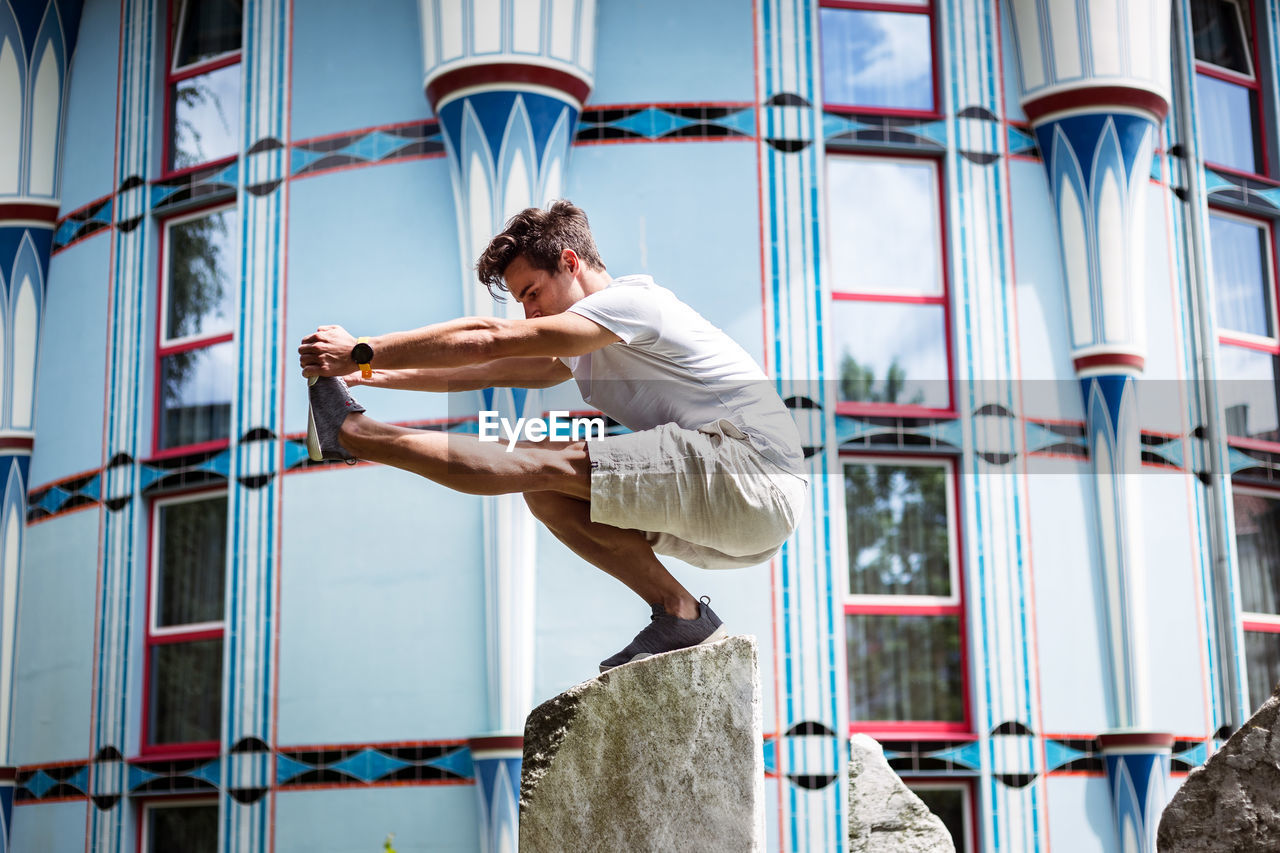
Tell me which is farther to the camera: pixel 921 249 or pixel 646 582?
pixel 921 249

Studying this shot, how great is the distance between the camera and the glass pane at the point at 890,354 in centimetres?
999

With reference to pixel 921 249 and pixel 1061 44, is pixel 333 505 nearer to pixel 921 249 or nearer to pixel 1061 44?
pixel 921 249

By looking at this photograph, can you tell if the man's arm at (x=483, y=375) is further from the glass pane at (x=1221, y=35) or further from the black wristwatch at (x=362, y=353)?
the glass pane at (x=1221, y=35)

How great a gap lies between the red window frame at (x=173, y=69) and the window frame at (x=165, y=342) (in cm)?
35

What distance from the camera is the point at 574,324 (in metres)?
3.79

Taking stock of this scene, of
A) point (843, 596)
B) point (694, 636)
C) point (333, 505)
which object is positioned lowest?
point (694, 636)

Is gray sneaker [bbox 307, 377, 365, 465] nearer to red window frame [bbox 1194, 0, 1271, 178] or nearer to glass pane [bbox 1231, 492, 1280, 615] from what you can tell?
glass pane [bbox 1231, 492, 1280, 615]

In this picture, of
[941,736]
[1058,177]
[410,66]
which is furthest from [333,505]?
[1058,177]

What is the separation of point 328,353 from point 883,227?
7354 millimetres

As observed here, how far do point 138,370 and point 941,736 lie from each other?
6.81 m

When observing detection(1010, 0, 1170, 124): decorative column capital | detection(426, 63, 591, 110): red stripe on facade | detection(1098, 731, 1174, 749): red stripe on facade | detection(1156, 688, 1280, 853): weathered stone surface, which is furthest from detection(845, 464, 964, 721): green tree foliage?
detection(1156, 688, 1280, 853): weathered stone surface

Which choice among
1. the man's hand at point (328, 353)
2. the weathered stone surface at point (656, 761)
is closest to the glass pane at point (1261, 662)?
the weathered stone surface at point (656, 761)

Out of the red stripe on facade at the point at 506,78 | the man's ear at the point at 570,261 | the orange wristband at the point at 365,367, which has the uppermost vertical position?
the red stripe on facade at the point at 506,78

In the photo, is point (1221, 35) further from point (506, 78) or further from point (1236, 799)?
point (1236, 799)
